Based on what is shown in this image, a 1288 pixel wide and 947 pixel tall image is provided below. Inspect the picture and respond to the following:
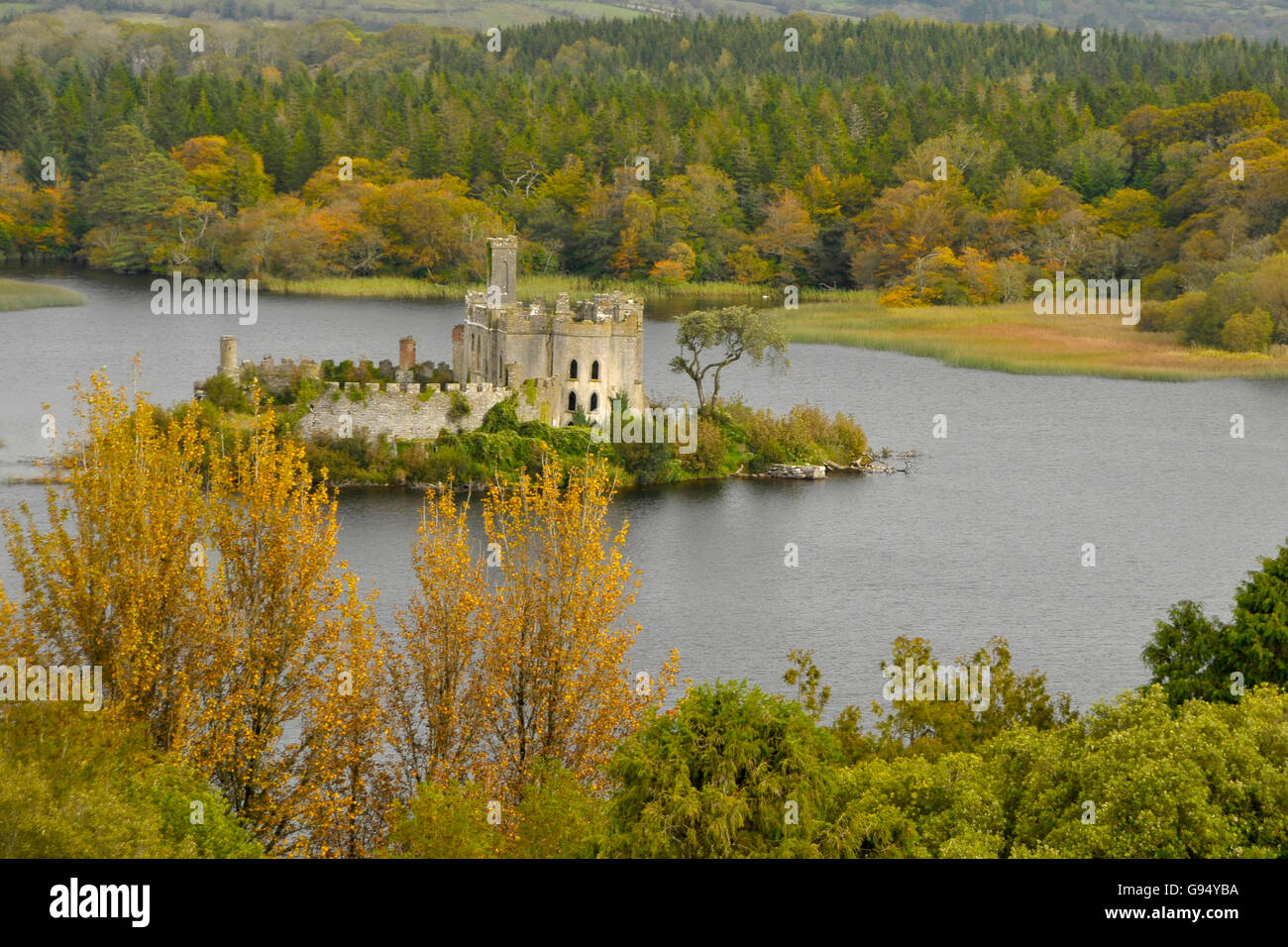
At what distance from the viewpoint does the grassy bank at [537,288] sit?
124750 mm

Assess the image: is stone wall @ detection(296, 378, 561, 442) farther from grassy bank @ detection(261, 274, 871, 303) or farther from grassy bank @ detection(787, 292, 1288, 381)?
grassy bank @ detection(261, 274, 871, 303)

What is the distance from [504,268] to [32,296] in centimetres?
5399

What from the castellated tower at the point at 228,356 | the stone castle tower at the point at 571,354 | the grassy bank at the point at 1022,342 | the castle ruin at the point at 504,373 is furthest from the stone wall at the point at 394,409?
the grassy bank at the point at 1022,342

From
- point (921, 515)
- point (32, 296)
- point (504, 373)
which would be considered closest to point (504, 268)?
point (504, 373)

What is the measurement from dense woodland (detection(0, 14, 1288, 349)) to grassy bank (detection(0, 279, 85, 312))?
17.2m

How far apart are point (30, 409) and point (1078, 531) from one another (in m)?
39.1

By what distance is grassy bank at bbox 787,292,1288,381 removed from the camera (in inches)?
3688

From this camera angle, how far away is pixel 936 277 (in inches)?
4865

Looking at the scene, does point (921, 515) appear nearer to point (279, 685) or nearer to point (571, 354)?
point (571, 354)

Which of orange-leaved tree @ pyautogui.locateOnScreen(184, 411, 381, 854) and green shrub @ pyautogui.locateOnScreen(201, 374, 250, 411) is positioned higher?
green shrub @ pyautogui.locateOnScreen(201, 374, 250, 411)

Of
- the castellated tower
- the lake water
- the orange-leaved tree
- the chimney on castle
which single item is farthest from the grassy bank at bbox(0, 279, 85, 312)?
the orange-leaved tree
